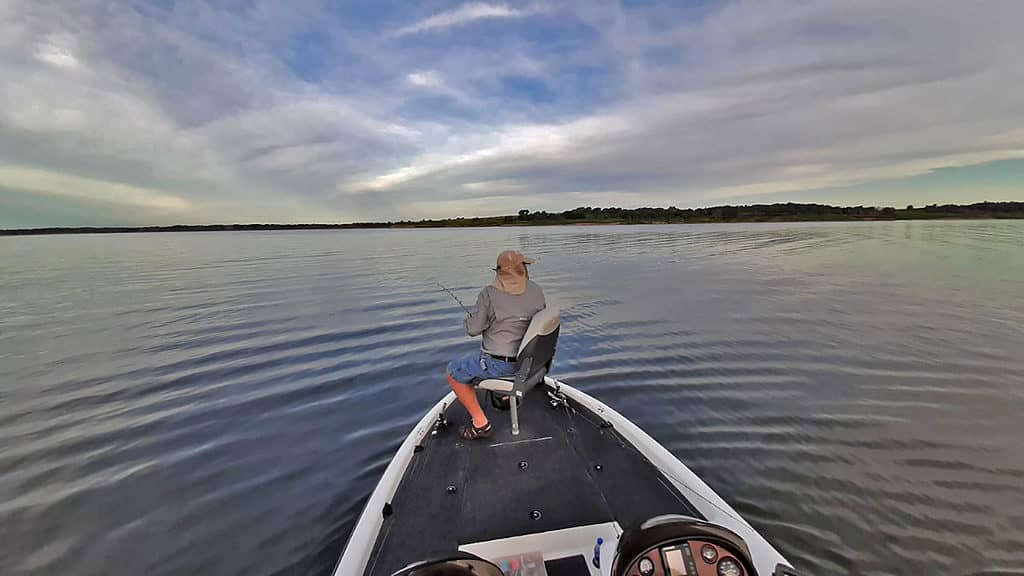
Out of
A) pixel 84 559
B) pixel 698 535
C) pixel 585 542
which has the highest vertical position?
pixel 698 535

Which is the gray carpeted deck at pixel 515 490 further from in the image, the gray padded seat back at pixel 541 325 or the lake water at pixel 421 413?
the lake water at pixel 421 413

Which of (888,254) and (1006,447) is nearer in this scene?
(1006,447)

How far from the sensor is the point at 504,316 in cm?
453

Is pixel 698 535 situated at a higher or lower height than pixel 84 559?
higher

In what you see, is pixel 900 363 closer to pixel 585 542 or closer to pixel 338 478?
pixel 585 542

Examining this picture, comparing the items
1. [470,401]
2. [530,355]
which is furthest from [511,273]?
[470,401]

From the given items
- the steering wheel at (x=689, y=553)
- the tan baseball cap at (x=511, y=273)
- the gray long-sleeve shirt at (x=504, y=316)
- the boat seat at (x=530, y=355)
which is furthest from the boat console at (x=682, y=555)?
the tan baseball cap at (x=511, y=273)

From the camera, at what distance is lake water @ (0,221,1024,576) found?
Answer: 4.30m

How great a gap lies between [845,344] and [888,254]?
2639 cm

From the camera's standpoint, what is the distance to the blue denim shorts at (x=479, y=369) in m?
4.69

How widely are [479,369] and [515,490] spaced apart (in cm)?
135

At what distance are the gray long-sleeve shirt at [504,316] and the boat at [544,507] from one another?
194mm

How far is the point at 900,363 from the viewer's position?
28.3 ft

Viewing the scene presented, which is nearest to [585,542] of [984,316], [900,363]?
[900,363]
